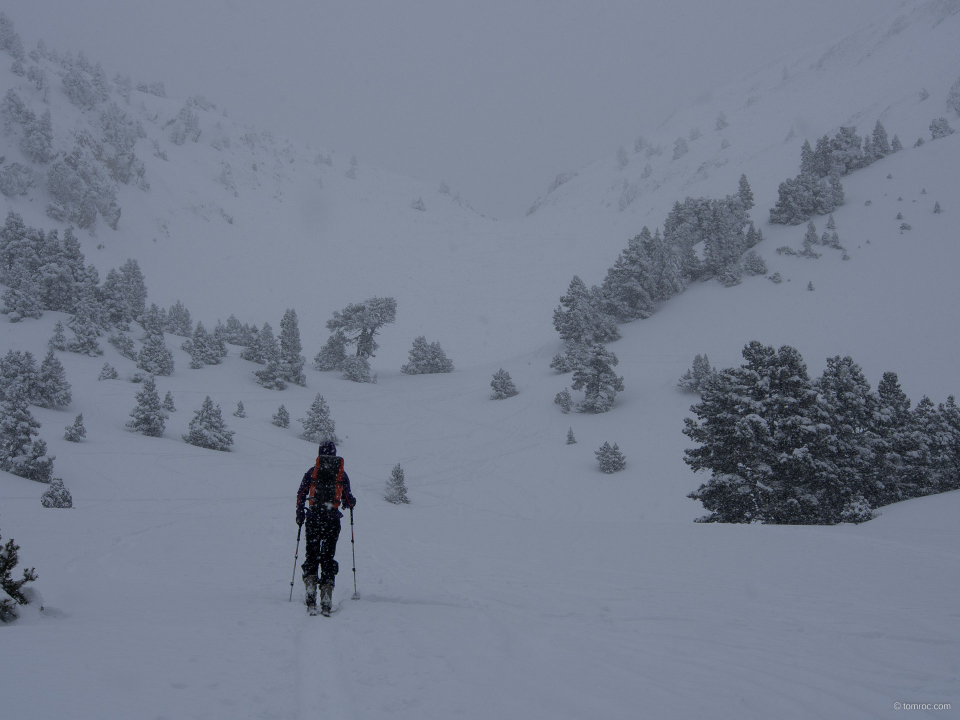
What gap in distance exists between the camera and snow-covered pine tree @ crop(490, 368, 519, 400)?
4272cm

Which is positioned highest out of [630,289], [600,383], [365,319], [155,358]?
[630,289]

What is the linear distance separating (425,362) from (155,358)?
23.6 metres

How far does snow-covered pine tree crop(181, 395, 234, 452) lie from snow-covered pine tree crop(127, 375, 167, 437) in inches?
58.0

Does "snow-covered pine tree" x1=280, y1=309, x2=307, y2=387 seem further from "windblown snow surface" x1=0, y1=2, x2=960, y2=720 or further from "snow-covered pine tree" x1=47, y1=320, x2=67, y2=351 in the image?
"snow-covered pine tree" x1=47, y1=320, x2=67, y2=351

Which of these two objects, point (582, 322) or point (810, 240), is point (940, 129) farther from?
point (582, 322)

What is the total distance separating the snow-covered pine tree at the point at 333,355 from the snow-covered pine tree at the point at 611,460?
3189cm

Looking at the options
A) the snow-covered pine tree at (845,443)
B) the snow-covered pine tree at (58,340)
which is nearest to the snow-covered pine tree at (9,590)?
the snow-covered pine tree at (845,443)

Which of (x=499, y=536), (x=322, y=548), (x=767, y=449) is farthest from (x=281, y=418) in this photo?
(x=322, y=548)

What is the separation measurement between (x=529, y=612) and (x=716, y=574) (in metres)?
3.74

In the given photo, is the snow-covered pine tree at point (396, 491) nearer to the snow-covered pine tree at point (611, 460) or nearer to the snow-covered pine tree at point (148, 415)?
the snow-covered pine tree at point (611, 460)

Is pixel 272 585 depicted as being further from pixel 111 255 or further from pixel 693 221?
pixel 111 255

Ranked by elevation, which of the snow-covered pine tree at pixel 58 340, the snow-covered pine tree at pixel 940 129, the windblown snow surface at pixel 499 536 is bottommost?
the windblown snow surface at pixel 499 536

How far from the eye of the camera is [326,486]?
7227 mm

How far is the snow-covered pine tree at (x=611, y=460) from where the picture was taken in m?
27.7
